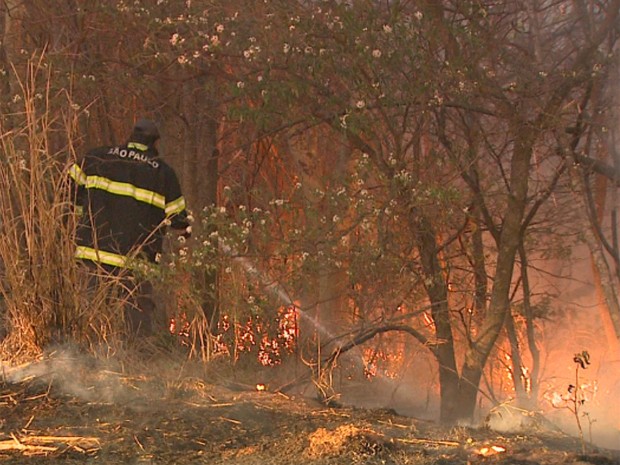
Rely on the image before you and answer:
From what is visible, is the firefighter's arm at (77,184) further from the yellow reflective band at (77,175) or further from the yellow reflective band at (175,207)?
the yellow reflective band at (175,207)

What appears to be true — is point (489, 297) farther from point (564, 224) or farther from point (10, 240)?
point (10, 240)

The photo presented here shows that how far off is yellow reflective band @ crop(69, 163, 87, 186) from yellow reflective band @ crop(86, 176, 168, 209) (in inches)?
13.7

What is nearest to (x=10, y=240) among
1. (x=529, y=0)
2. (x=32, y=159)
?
(x=32, y=159)

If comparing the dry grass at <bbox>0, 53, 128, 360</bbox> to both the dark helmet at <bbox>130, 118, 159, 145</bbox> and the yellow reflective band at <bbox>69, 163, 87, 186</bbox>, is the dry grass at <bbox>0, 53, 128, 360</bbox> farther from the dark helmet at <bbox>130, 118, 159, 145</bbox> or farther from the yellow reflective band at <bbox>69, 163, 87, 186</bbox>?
the dark helmet at <bbox>130, 118, 159, 145</bbox>

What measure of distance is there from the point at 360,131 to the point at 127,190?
1658 millimetres

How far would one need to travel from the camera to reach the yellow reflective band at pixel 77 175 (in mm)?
5374

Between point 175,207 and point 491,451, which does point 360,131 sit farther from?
point 491,451

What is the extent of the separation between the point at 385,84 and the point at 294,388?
7.39ft

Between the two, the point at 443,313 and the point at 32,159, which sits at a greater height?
the point at 32,159

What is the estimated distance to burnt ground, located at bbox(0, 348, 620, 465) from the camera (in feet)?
10.7

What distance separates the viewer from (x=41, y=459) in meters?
3.26

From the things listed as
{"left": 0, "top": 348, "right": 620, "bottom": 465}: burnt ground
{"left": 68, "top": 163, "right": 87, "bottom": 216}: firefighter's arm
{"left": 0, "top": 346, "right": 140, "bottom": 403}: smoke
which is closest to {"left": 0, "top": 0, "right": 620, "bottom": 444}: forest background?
{"left": 68, "top": 163, "right": 87, "bottom": 216}: firefighter's arm

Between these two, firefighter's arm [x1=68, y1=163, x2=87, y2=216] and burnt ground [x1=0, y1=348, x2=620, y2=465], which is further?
firefighter's arm [x1=68, y1=163, x2=87, y2=216]

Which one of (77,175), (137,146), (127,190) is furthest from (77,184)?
(137,146)
